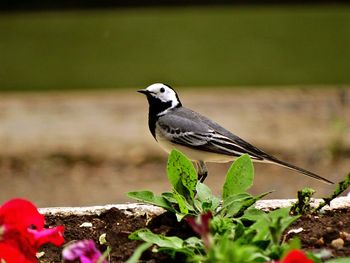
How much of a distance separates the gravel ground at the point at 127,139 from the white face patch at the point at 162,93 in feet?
6.01

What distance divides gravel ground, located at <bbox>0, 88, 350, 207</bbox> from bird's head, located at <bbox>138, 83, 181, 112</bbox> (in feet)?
5.81

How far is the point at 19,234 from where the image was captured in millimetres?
2096

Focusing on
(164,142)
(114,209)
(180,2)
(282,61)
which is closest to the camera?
(114,209)

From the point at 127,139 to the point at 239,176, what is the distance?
4.19m

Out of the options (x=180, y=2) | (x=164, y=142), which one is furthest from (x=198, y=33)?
(x=164, y=142)

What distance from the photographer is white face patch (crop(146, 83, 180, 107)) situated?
3.86 meters

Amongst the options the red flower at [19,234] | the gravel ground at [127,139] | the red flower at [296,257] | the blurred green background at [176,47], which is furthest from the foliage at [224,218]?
the blurred green background at [176,47]

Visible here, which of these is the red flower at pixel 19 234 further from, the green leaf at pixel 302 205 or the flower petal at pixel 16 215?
the green leaf at pixel 302 205

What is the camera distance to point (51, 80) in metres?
9.43

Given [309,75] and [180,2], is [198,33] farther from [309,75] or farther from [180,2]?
[309,75]

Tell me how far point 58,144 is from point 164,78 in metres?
2.82

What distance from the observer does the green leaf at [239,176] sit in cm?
253

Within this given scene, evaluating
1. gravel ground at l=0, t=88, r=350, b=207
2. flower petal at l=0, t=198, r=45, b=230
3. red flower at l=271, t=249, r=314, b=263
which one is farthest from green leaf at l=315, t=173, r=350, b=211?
gravel ground at l=0, t=88, r=350, b=207

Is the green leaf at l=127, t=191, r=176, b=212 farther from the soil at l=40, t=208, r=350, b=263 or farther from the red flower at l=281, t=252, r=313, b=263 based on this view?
the red flower at l=281, t=252, r=313, b=263
